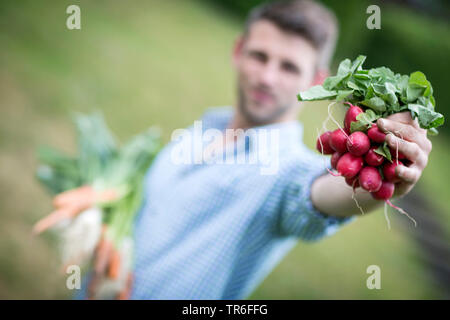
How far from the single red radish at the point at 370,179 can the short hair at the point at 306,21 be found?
626mm

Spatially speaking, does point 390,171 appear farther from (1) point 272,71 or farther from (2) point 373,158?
(1) point 272,71

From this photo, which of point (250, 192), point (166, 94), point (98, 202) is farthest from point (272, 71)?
point (166, 94)

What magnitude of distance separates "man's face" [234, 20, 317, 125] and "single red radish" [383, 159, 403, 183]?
571 millimetres

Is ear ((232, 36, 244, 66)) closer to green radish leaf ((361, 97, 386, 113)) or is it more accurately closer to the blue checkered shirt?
the blue checkered shirt

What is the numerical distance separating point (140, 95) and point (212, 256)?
2752 mm

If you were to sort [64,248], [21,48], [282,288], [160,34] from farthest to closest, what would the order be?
[160,34] → [21,48] → [282,288] → [64,248]

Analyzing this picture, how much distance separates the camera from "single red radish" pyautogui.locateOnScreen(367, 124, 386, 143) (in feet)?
2.06

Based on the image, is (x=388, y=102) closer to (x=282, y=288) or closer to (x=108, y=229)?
(x=108, y=229)

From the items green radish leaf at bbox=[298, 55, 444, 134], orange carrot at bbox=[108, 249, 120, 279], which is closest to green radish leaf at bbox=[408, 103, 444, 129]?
green radish leaf at bbox=[298, 55, 444, 134]

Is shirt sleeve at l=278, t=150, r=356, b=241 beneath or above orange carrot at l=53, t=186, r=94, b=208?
beneath

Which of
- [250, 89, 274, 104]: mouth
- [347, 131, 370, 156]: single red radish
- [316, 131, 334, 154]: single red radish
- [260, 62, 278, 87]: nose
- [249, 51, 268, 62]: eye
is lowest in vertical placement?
[347, 131, 370, 156]: single red radish

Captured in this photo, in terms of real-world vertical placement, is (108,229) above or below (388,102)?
below

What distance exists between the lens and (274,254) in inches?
42.5

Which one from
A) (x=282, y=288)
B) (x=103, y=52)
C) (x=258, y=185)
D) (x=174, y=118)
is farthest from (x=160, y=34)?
(x=258, y=185)
